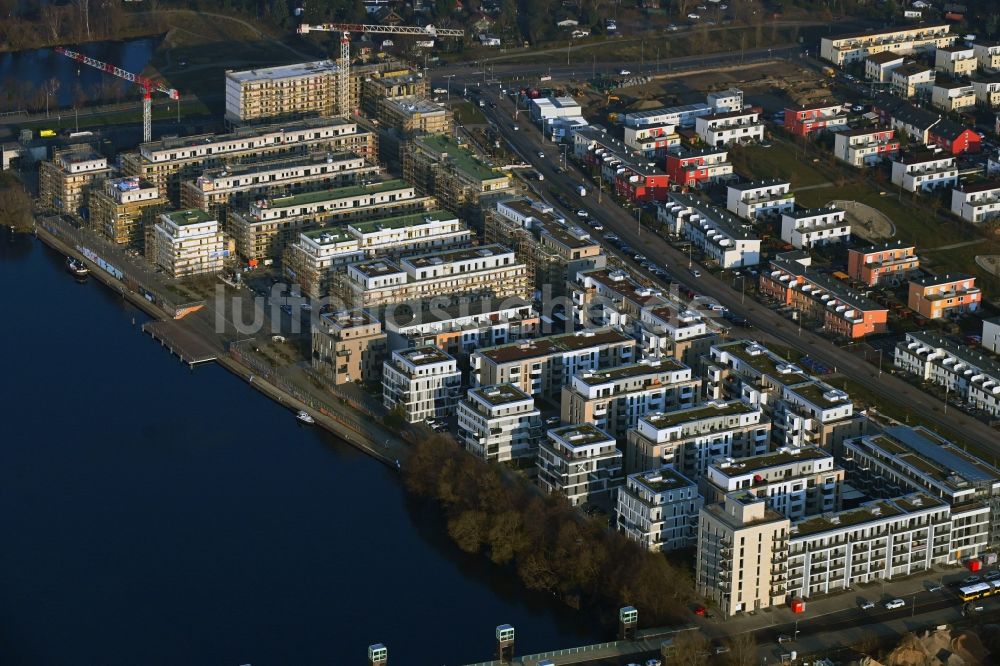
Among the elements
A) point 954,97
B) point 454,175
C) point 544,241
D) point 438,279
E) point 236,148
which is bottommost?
point 438,279

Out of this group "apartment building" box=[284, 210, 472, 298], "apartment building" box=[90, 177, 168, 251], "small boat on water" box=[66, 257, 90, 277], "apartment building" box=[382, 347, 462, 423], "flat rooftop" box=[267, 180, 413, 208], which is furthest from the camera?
"apartment building" box=[90, 177, 168, 251]

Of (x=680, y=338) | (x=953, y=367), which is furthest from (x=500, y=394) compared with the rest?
(x=953, y=367)

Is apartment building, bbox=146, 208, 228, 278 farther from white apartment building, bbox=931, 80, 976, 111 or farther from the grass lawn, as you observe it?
white apartment building, bbox=931, 80, 976, 111

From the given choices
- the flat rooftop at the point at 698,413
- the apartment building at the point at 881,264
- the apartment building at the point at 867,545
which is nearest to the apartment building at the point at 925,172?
the apartment building at the point at 881,264

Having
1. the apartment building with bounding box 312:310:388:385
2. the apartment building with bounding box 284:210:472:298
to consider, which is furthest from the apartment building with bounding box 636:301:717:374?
the apartment building with bounding box 284:210:472:298

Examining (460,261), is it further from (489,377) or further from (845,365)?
(845,365)

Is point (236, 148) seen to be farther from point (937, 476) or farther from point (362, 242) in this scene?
point (937, 476)
